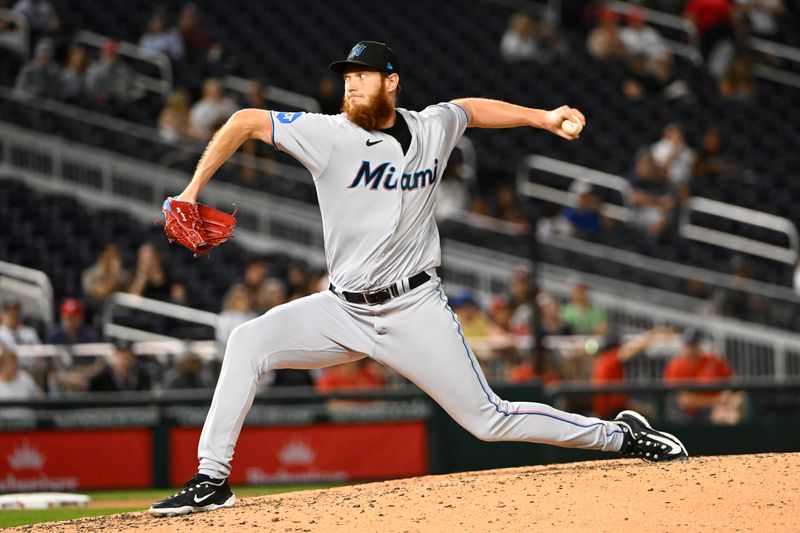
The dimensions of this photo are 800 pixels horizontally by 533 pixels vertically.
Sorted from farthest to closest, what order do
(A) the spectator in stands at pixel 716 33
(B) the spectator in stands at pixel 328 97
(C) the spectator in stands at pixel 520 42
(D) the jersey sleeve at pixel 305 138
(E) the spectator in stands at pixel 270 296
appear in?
(A) the spectator in stands at pixel 716 33 → (C) the spectator in stands at pixel 520 42 → (B) the spectator in stands at pixel 328 97 → (E) the spectator in stands at pixel 270 296 → (D) the jersey sleeve at pixel 305 138

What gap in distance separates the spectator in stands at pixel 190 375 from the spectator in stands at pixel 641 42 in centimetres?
1009

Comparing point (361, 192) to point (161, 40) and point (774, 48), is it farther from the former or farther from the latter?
point (774, 48)

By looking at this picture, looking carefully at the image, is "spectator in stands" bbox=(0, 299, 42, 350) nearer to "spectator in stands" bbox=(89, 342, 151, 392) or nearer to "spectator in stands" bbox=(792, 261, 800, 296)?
"spectator in stands" bbox=(89, 342, 151, 392)

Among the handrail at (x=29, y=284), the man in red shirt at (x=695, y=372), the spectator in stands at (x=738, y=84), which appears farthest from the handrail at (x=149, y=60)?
the spectator in stands at (x=738, y=84)

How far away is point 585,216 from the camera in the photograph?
52.5 ft

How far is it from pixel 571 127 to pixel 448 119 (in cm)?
55

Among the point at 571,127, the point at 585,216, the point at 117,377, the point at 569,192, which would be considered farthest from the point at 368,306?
the point at 569,192

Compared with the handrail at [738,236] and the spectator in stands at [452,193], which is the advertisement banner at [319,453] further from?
the handrail at [738,236]

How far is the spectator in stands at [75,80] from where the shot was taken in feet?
51.5

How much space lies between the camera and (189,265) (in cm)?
1468

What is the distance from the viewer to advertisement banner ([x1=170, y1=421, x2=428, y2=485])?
1168cm

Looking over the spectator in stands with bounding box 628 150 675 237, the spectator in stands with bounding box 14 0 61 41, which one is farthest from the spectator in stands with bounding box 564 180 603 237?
the spectator in stands with bounding box 14 0 61 41

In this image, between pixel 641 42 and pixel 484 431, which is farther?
pixel 641 42

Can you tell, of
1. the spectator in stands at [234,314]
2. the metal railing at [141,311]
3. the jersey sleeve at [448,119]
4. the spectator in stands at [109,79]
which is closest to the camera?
the jersey sleeve at [448,119]
